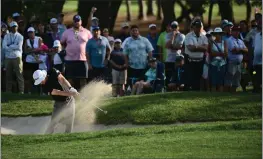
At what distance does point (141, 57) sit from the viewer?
23531 mm

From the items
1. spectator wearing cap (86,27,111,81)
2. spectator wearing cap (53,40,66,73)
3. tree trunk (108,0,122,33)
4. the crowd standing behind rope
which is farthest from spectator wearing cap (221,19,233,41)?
tree trunk (108,0,122,33)

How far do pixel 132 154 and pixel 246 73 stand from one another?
33.2 feet

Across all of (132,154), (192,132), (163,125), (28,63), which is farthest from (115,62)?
(132,154)

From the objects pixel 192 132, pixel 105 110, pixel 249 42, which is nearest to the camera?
pixel 192 132

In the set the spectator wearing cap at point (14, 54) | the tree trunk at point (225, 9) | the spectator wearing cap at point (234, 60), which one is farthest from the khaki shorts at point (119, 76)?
the tree trunk at point (225, 9)

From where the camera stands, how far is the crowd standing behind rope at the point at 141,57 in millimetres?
22562

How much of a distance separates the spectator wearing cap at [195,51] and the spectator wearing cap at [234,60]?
26.6 inches

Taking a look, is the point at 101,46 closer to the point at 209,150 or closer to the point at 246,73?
the point at 246,73

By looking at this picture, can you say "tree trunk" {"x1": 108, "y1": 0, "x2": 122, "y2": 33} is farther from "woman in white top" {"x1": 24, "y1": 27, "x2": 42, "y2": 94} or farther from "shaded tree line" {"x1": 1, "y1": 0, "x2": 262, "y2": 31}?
"woman in white top" {"x1": 24, "y1": 27, "x2": 42, "y2": 94}

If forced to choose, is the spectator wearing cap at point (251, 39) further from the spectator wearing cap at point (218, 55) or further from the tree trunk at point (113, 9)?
the tree trunk at point (113, 9)

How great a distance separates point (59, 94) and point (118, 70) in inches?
221

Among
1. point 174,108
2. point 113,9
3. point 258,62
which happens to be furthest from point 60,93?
point 113,9

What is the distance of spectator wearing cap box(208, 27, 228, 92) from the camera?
878 inches

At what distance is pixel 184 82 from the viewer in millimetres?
23328
